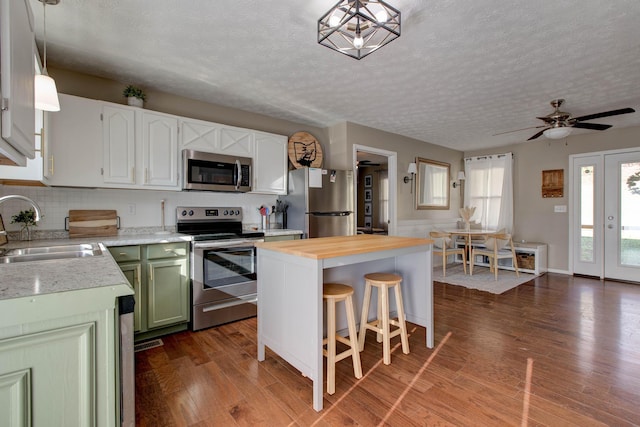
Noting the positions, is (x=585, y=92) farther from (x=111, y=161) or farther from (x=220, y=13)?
(x=111, y=161)

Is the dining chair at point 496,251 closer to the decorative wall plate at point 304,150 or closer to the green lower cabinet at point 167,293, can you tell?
the decorative wall plate at point 304,150

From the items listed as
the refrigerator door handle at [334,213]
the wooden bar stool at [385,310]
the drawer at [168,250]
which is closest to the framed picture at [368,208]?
the refrigerator door handle at [334,213]

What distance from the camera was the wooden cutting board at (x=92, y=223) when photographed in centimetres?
276

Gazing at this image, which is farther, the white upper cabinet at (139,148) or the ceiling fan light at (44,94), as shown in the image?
the white upper cabinet at (139,148)

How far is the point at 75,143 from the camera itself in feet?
8.48

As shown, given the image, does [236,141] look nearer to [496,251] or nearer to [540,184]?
[496,251]

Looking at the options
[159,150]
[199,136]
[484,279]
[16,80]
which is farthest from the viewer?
[484,279]

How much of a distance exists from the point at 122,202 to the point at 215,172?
94cm

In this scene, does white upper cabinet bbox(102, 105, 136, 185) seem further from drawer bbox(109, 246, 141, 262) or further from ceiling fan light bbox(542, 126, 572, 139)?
ceiling fan light bbox(542, 126, 572, 139)

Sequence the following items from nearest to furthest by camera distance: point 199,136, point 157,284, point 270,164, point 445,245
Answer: point 157,284 → point 199,136 → point 270,164 → point 445,245

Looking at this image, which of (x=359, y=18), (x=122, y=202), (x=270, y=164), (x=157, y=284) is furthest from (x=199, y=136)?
(x=359, y=18)

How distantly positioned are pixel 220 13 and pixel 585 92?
12.2ft

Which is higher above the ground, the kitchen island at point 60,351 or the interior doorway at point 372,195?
the interior doorway at point 372,195

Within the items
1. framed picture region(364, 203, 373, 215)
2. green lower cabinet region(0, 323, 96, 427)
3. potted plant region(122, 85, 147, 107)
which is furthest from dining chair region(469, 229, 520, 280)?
green lower cabinet region(0, 323, 96, 427)
